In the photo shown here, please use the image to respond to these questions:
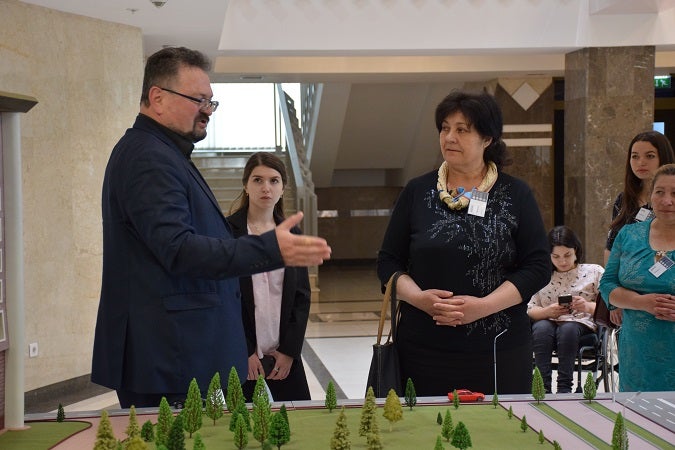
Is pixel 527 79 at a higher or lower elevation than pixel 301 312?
higher

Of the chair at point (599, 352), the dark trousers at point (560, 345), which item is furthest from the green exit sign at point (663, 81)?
the dark trousers at point (560, 345)

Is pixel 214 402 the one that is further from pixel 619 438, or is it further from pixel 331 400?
pixel 619 438

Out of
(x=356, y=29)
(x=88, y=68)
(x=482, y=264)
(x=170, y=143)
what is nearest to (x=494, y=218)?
(x=482, y=264)

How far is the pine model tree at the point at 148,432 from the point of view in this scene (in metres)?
2.14

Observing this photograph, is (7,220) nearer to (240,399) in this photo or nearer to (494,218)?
(240,399)

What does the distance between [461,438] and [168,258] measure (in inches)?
36.7

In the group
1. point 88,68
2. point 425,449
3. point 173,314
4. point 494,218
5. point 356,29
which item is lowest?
point 425,449

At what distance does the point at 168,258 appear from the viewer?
97.0 inches

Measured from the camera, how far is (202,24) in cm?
958

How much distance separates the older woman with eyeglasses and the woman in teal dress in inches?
26.8

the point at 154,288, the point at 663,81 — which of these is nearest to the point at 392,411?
the point at 154,288

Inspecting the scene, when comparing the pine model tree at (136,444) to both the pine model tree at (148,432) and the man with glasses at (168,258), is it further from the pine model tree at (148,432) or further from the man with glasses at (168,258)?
the man with glasses at (168,258)

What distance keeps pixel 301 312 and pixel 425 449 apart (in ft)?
7.56

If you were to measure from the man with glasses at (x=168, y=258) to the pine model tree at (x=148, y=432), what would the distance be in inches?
18.2
